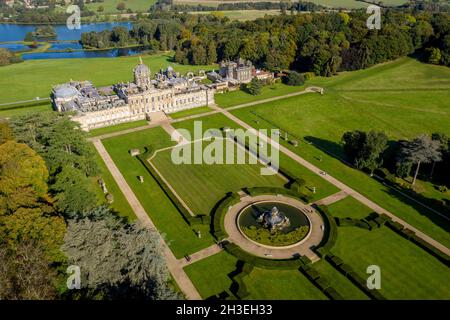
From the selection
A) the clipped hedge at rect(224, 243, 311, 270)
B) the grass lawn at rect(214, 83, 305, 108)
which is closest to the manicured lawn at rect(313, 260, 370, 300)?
the clipped hedge at rect(224, 243, 311, 270)

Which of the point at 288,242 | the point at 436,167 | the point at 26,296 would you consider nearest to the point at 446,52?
the point at 436,167

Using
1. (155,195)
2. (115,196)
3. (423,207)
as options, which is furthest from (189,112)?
(423,207)

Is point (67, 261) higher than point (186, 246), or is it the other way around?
point (67, 261)

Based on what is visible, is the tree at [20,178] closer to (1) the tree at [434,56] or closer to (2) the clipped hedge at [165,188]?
(2) the clipped hedge at [165,188]

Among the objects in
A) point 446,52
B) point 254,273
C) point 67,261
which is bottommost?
point 254,273

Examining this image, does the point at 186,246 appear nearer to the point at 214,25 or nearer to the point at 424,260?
the point at 424,260

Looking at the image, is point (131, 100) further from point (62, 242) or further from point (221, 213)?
point (62, 242)
